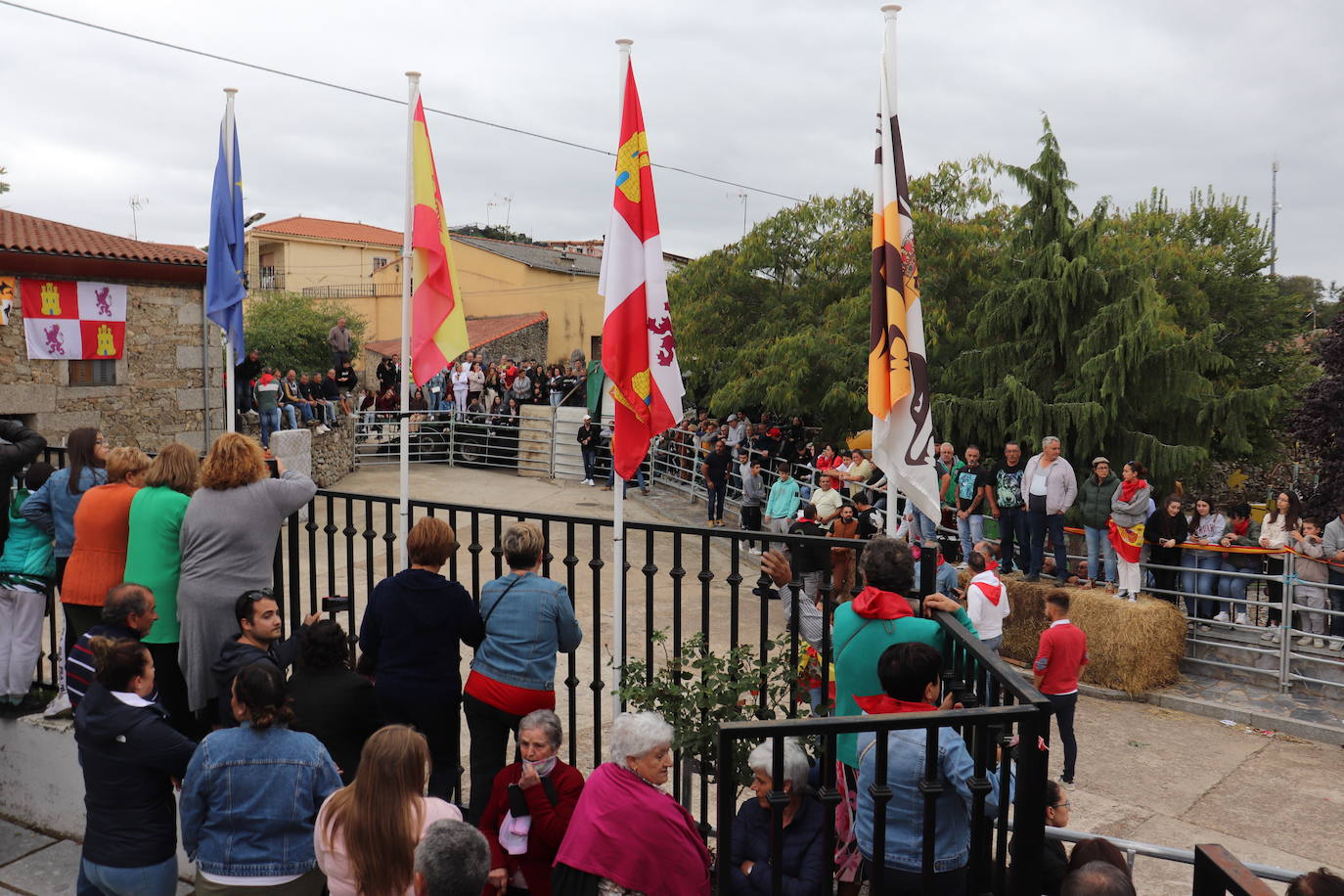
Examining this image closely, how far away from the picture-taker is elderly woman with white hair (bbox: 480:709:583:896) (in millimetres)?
3711

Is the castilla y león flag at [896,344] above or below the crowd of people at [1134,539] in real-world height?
above

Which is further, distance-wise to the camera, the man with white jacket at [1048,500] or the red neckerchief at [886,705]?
the man with white jacket at [1048,500]

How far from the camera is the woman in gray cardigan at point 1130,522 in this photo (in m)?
11.2

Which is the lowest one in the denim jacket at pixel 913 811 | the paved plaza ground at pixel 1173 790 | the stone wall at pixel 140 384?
the paved plaza ground at pixel 1173 790

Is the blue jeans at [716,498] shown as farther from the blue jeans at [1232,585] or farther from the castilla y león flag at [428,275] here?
the castilla y león flag at [428,275]

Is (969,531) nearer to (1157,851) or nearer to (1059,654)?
(1059,654)

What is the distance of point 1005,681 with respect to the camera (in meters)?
2.85

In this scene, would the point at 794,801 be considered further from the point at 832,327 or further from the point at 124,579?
the point at 832,327

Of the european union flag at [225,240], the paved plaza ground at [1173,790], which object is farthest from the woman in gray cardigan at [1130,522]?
the european union flag at [225,240]

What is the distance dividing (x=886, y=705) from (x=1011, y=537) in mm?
9697

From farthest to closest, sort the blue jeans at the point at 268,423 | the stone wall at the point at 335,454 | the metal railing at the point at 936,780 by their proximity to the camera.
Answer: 1. the stone wall at the point at 335,454
2. the blue jeans at the point at 268,423
3. the metal railing at the point at 936,780

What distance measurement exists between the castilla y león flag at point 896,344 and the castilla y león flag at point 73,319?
15.0m

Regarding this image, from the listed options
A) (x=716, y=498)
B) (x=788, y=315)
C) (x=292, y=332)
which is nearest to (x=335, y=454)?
(x=716, y=498)

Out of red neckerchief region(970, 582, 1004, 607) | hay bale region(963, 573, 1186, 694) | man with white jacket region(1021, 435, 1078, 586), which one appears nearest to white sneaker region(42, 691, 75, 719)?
red neckerchief region(970, 582, 1004, 607)
